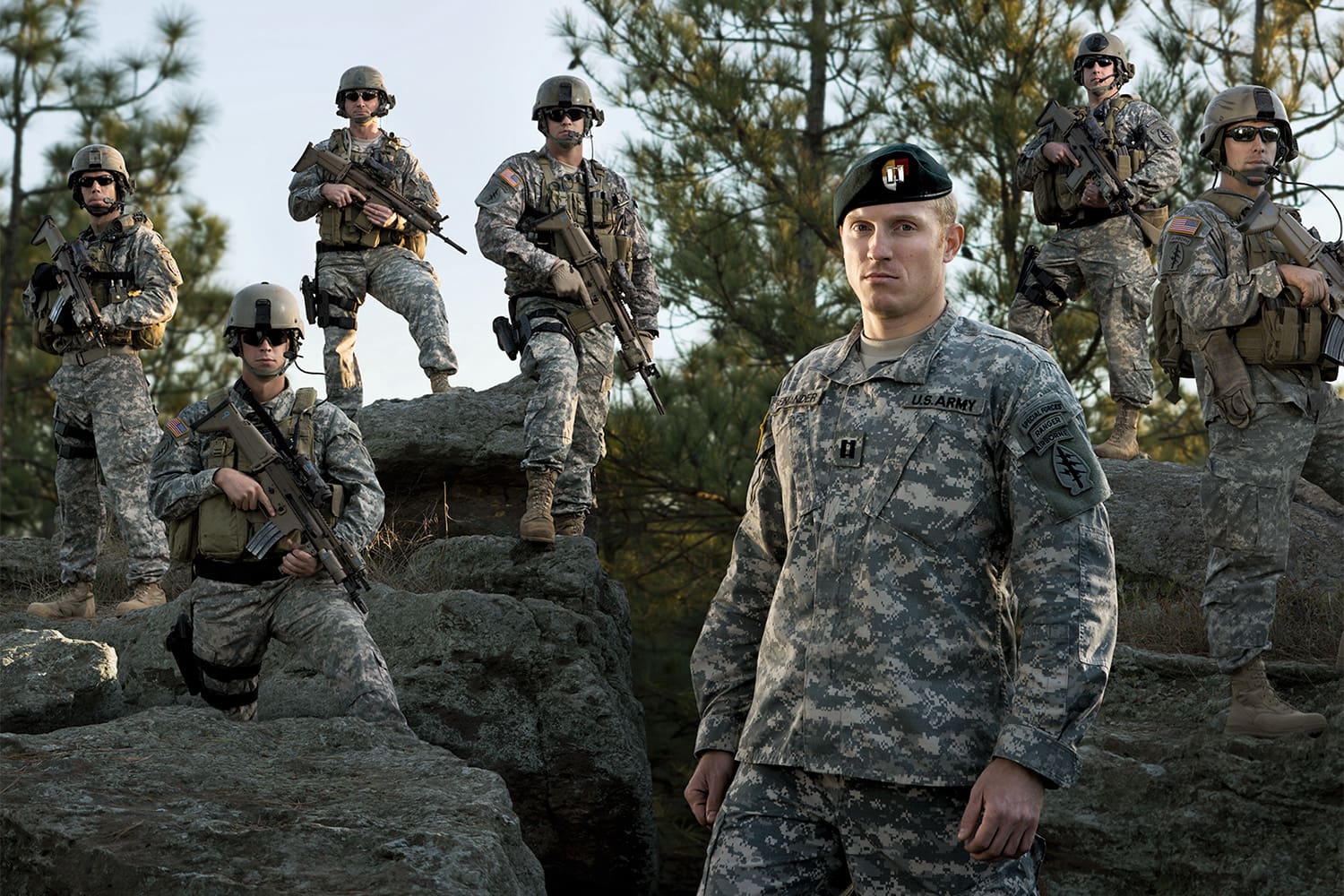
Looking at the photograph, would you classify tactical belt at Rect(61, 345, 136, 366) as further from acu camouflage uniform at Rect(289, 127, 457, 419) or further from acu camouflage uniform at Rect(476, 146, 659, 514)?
acu camouflage uniform at Rect(476, 146, 659, 514)

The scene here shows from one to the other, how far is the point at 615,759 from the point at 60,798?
3.56 metres

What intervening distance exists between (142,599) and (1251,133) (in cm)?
621

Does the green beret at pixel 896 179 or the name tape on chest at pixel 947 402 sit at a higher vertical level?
the green beret at pixel 896 179

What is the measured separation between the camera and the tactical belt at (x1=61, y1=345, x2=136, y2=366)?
8281 millimetres

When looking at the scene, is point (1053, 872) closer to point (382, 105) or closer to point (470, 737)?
point (470, 737)

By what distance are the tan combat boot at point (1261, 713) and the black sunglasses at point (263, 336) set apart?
4004mm

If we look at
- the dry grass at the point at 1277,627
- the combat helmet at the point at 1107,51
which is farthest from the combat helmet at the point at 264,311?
the combat helmet at the point at 1107,51

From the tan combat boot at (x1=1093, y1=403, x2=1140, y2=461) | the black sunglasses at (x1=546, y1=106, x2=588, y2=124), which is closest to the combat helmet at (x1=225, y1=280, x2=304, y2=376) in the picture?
the black sunglasses at (x1=546, y1=106, x2=588, y2=124)

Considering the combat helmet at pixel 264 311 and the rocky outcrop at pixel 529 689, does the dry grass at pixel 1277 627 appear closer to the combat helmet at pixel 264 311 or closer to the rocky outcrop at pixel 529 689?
the rocky outcrop at pixel 529 689

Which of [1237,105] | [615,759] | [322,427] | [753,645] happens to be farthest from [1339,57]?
[753,645]

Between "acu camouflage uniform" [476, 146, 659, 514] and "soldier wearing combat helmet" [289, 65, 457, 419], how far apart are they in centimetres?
153

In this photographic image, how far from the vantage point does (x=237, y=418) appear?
19.4 feet

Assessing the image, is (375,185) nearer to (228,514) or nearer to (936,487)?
(228,514)

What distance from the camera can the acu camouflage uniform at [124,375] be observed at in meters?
8.26
